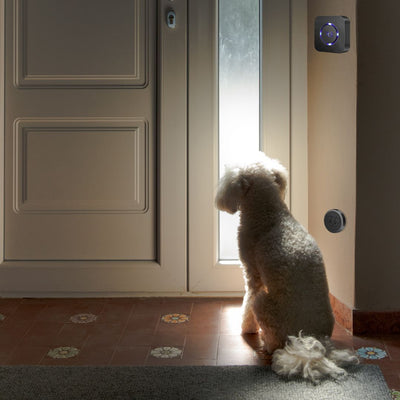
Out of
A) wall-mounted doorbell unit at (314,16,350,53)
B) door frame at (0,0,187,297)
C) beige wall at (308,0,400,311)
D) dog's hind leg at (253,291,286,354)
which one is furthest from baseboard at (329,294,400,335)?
wall-mounted doorbell unit at (314,16,350,53)

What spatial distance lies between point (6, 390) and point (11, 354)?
0.35 meters

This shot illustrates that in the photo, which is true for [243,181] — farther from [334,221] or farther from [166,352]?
[166,352]

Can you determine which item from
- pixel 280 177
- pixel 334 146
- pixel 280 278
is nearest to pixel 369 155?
pixel 334 146

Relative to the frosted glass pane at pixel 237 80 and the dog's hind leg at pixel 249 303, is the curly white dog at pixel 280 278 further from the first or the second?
the frosted glass pane at pixel 237 80

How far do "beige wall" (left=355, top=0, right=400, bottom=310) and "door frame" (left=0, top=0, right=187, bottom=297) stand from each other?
88cm

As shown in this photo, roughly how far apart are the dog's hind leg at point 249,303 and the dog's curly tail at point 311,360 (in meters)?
0.31

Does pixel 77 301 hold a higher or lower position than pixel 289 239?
lower

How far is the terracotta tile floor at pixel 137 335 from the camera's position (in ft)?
7.23

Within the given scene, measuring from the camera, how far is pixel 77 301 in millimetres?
2951

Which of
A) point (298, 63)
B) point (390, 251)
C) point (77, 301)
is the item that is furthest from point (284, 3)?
point (77, 301)

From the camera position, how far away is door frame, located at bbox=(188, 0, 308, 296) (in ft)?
9.54

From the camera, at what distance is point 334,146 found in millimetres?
2613

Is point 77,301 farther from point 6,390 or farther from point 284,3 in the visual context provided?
point 284,3

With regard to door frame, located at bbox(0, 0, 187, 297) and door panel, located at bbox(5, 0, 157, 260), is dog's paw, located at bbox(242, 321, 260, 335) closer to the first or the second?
door frame, located at bbox(0, 0, 187, 297)
